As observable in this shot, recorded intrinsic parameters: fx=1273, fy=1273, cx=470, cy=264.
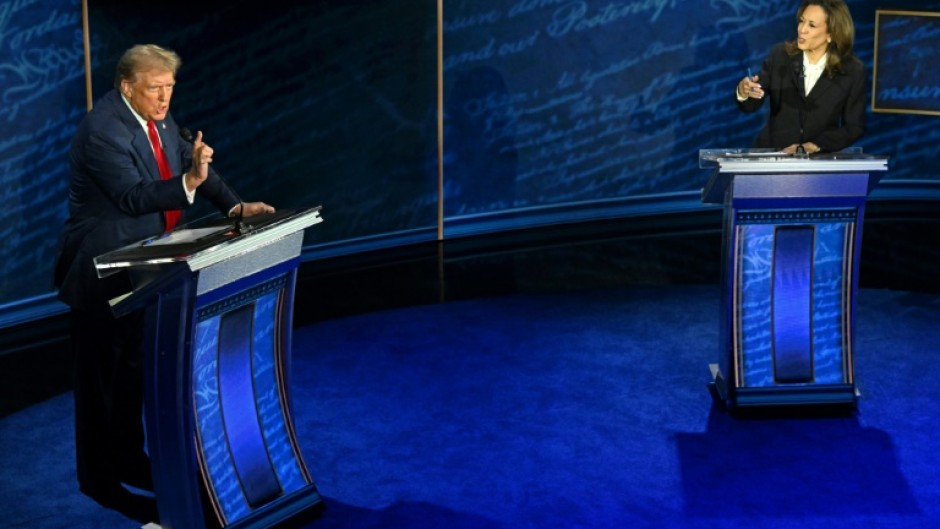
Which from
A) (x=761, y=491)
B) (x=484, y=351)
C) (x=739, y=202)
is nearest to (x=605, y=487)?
(x=761, y=491)


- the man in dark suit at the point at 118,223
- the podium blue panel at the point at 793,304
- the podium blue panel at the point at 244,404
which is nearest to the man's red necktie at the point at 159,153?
the man in dark suit at the point at 118,223

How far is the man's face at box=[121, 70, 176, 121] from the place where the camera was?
147 inches

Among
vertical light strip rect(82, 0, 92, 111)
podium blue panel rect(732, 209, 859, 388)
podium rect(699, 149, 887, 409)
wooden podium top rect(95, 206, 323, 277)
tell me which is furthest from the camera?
vertical light strip rect(82, 0, 92, 111)

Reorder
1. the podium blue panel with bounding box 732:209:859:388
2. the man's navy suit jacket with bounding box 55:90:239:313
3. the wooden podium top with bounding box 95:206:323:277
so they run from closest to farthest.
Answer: the wooden podium top with bounding box 95:206:323:277 < the man's navy suit jacket with bounding box 55:90:239:313 < the podium blue panel with bounding box 732:209:859:388

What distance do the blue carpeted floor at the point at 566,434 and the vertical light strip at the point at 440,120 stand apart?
178 centimetres

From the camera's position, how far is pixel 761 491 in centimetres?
419

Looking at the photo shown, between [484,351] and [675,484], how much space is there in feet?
5.51

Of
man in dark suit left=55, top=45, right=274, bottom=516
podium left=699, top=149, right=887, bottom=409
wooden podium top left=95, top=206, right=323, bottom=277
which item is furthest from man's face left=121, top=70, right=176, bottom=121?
podium left=699, top=149, right=887, bottom=409

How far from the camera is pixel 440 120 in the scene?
7.96 metres

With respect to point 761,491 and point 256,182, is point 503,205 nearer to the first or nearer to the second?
point 256,182

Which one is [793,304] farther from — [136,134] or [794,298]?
[136,134]

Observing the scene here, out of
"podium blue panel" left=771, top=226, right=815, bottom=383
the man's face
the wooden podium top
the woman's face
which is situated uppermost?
the woman's face

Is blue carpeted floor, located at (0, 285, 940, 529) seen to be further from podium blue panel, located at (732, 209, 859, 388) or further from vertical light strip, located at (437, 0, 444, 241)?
vertical light strip, located at (437, 0, 444, 241)

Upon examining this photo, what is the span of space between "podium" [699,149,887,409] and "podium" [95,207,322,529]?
1.72 meters
